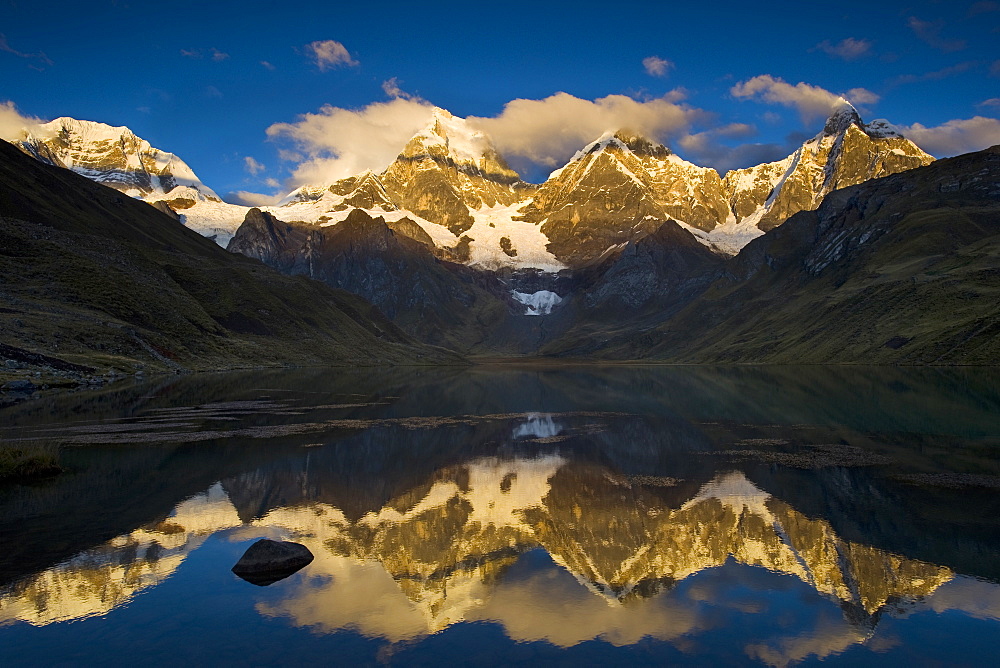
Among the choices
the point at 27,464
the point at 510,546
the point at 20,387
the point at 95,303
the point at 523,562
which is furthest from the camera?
the point at 95,303

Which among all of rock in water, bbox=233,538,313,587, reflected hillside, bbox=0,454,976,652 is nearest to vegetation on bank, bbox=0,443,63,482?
reflected hillside, bbox=0,454,976,652

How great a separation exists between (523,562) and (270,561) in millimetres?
9304

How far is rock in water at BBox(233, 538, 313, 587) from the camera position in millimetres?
23719

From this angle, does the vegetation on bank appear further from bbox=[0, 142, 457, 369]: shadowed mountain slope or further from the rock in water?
bbox=[0, 142, 457, 369]: shadowed mountain slope

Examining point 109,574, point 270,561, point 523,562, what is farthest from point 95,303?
point 523,562

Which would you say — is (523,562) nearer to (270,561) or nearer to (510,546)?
(510,546)

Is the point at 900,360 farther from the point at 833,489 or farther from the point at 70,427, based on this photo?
the point at 70,427

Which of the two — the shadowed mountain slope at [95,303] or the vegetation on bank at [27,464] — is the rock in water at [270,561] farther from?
the shadowed mountain slope at [95,303]

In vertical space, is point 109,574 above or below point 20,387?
Result: below

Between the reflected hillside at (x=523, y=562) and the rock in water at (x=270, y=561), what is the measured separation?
627 mm

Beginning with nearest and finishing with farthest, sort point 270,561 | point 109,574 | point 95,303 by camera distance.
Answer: point 109,574
point 270,561
point 95,303

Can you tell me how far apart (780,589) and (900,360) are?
16230 cm

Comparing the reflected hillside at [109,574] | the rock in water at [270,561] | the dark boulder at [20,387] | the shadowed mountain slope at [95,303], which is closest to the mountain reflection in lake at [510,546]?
the reflected hillside at [109,574]

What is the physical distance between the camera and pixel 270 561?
24406 mm
